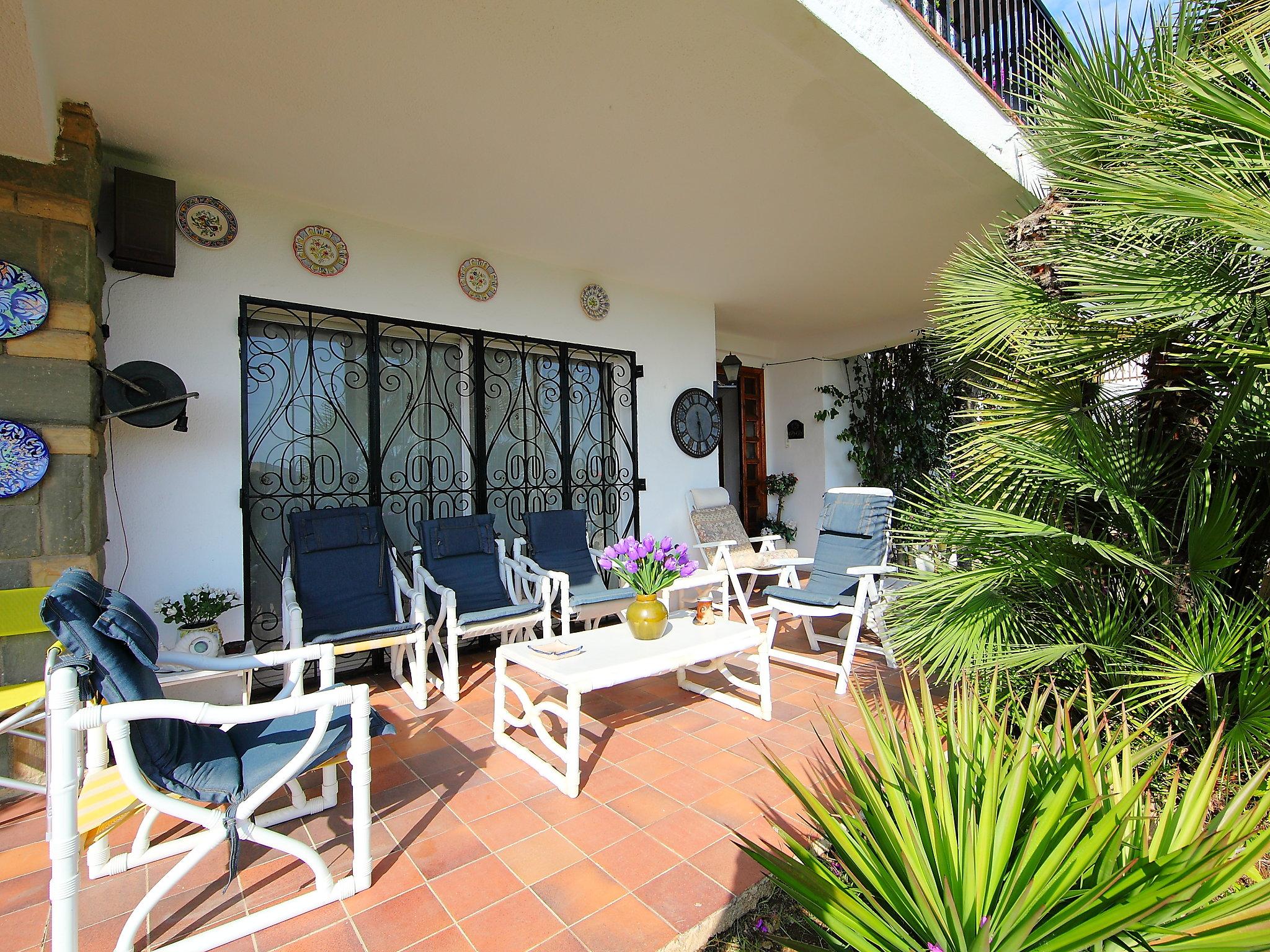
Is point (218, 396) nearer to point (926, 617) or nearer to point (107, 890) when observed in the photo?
point (107, 890)

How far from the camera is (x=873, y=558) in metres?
4.21

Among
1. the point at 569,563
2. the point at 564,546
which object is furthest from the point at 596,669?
the point at 564,546

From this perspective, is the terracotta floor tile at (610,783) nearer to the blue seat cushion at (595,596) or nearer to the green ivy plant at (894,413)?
the blue seat cushion at (595,596)

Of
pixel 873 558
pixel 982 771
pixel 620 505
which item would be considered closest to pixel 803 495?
pixel 620 505

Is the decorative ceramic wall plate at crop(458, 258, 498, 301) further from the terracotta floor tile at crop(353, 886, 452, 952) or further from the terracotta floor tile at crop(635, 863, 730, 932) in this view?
the terracotta floor tile at crop(635, 863, 730, 932)

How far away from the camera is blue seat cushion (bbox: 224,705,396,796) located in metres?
1.86

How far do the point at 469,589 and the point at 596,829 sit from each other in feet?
6.97

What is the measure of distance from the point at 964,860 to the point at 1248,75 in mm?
2402

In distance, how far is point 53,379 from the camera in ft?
8.85

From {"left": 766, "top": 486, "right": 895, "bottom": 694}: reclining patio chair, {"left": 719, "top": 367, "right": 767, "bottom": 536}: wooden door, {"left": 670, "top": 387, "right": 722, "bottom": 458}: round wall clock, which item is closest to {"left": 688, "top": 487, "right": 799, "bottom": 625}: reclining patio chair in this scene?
{"left": 670, "top": 387, "right": 722, "bottom": 458}: round wall clock

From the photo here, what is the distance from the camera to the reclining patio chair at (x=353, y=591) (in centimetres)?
347

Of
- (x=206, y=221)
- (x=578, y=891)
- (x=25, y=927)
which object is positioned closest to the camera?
(x=25, y=927)

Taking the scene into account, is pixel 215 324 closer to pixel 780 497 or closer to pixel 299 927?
pixel 299 927

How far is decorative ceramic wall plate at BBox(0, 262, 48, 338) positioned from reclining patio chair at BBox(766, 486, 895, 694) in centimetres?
355
